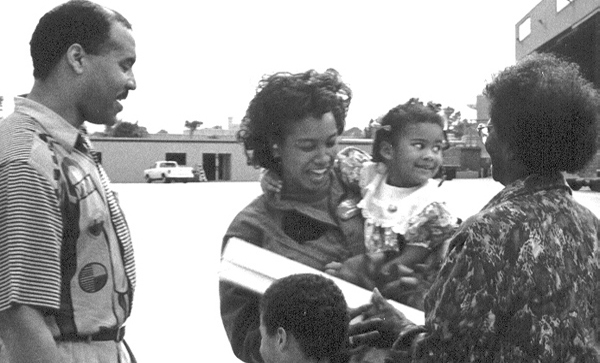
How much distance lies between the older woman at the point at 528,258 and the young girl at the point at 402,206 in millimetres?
350

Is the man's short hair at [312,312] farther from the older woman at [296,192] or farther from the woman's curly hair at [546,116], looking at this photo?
the woman's curly hair at [546,116]

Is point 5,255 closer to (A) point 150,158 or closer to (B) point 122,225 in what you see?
(B) point 122,225

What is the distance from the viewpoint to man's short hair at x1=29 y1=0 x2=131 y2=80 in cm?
243

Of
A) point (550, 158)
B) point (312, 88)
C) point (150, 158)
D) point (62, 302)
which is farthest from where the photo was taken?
point (150, 158)

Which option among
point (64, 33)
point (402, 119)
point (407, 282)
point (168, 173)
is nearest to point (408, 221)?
point (407, 282)

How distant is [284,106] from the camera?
2674 millimetres

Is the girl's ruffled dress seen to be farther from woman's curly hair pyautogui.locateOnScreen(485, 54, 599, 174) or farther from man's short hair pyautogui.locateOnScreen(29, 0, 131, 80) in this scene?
man's short hair pyautogui.locateOnScreen(29, 0, 131, 80)

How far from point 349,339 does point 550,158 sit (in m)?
0.73

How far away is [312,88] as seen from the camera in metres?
2.68

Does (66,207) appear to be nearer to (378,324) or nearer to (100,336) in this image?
(100,336)

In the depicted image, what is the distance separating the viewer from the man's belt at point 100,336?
2336mm

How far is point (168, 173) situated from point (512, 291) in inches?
1794

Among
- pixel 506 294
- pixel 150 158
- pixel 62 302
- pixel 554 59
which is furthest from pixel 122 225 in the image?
pixel 150 158

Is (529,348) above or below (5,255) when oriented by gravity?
below
